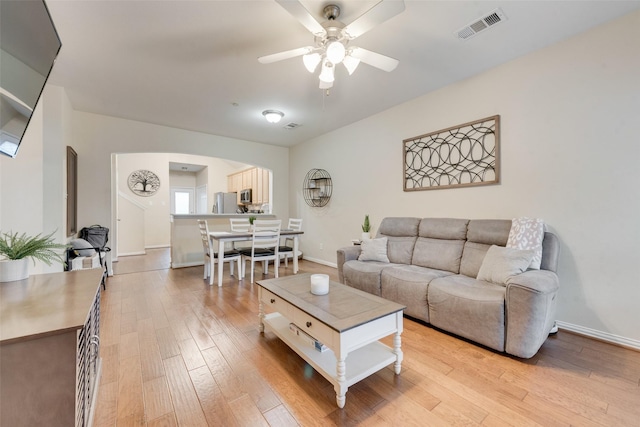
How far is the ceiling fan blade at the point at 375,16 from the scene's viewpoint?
150 cm

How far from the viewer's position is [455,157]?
3.14 m

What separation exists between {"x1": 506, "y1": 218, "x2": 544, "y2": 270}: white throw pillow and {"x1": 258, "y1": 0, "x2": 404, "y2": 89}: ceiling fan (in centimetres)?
185

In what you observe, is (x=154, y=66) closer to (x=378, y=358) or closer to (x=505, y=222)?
(x=378, y=358)

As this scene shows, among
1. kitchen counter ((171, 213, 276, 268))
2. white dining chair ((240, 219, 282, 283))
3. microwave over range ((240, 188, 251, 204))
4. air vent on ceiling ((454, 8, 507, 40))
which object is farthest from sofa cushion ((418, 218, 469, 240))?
microwave over range ((240, 188, 251, 204))

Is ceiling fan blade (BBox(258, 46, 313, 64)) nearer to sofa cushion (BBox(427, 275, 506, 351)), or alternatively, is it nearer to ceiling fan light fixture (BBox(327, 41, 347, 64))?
ceiling fan light fixture (BBox(327, 41, 347, 64))

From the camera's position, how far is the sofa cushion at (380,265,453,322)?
8.13 ft

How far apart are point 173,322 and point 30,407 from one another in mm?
1798

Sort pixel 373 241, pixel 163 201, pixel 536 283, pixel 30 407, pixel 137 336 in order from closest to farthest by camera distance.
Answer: pixel 30 407 → pixel 536 283 → pixel 137 336 → pixel 373 241 → pixel 163 201

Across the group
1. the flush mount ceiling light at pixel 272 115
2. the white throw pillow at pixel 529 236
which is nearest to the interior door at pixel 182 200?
the flush mount ceiling light at pixel 272 115

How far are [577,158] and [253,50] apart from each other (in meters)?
3.12

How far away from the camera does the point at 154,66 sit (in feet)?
9.11

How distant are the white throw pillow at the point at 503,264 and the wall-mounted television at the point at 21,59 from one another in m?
3.32

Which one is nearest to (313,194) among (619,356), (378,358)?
(378,358)

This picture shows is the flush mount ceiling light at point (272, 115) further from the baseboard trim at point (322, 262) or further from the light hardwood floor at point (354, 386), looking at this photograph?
the light hardwood floor at point (354, 386)
